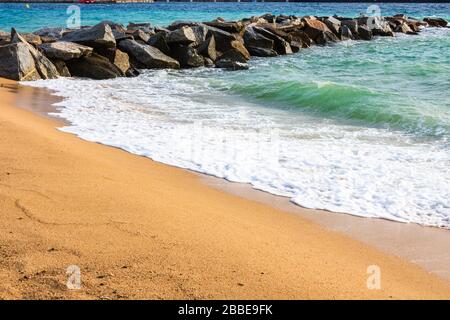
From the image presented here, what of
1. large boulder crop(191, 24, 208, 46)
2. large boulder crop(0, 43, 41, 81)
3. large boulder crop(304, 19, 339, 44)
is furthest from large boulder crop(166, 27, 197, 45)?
large boulder crop(304, 19, 339, 44)

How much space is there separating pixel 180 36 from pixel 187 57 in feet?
2.39

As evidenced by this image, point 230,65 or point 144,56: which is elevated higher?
point 144,56

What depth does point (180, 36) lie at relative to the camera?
19031 mm

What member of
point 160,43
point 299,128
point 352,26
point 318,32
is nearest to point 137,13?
point 352,26

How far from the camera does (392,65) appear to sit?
19.3 meters

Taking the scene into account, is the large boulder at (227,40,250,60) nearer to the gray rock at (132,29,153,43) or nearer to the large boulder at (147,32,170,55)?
the large boulder at (147,32,170,55)

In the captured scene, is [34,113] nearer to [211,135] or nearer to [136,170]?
[211,135]

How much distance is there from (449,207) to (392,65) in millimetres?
14550

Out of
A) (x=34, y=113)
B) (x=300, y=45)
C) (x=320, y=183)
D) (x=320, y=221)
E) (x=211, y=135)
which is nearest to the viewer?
(x=320, y=221)

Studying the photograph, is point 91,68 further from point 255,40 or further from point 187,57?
point 255,40

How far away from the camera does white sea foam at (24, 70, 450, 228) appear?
5.82 metres

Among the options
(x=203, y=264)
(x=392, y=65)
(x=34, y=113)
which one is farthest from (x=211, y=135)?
(x=392, y=65)

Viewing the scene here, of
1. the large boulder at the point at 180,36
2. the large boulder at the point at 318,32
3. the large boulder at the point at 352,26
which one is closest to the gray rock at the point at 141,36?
the large boulder at the point at 180,36

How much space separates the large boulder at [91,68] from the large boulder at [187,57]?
3.37m
